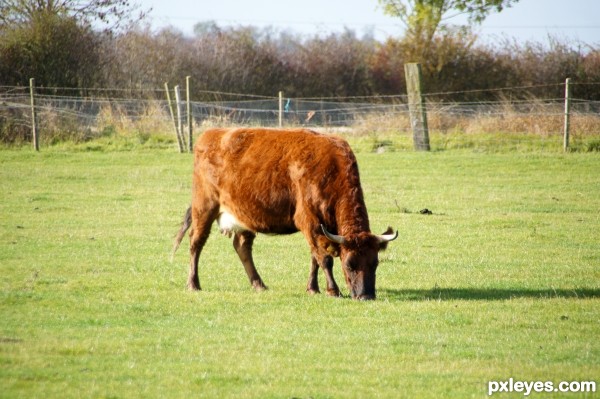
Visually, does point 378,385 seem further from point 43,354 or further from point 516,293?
point 516,293

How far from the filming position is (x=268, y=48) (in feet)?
141

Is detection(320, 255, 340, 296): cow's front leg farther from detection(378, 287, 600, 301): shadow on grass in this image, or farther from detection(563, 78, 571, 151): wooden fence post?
detection(563, 78, 571, 151): wooden fence post

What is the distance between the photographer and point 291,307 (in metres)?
9.27

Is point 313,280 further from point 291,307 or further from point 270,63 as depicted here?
point 270,63

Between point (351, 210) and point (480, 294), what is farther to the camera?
point (480, 294)

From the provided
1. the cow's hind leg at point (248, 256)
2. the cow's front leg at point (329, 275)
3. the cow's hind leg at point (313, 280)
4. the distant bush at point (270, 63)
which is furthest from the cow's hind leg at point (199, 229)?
the distant bush at point (270, 63)

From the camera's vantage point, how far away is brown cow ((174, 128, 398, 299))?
31.6 feet

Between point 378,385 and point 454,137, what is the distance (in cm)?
2093

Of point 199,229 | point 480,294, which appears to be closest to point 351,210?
point 480,294

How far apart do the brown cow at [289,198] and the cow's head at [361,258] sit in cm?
1

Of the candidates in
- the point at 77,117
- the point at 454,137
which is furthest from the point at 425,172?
the point at 77,117
